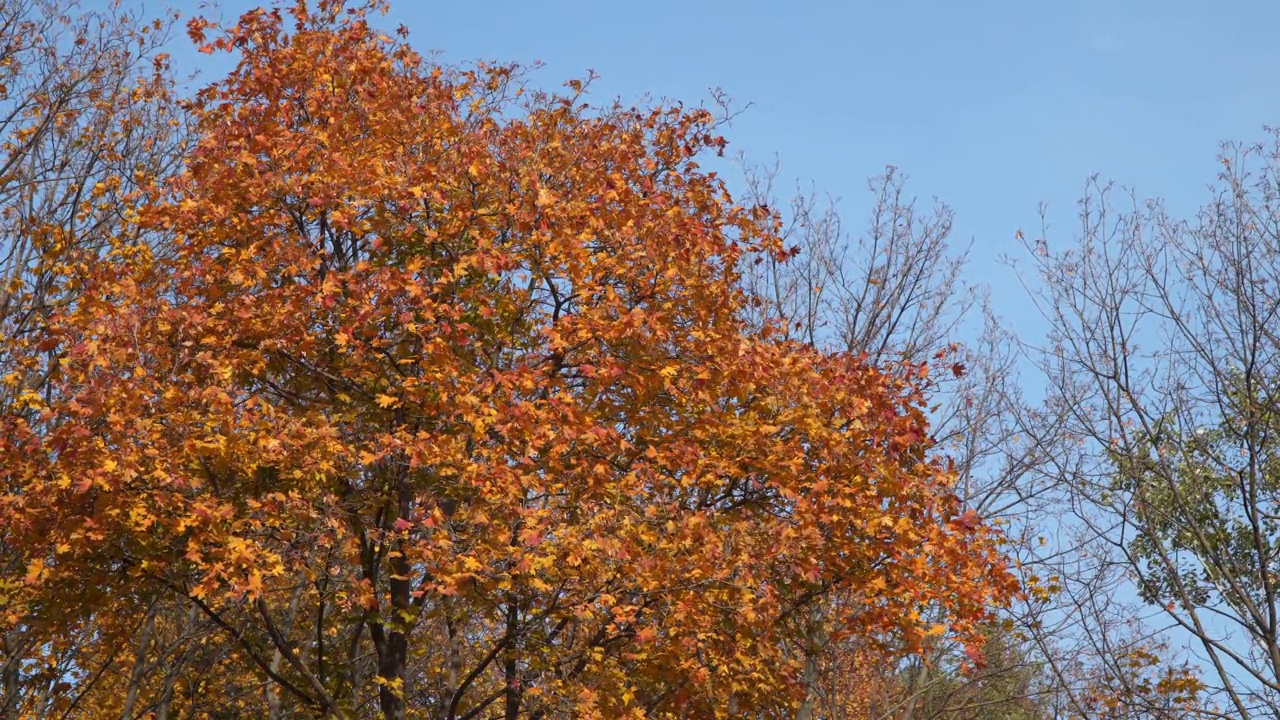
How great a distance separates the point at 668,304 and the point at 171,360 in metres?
4.26

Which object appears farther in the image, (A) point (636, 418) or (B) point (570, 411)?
(A) point (636, 418)

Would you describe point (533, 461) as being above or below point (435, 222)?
below

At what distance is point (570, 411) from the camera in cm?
873

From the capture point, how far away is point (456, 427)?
9.38m

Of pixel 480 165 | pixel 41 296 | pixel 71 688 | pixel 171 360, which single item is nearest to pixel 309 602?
pixel 71 688

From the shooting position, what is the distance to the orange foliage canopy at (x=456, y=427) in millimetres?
8273

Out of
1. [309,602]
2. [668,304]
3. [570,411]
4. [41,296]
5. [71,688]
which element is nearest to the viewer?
[570,411]

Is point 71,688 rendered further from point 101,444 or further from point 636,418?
point 636,418

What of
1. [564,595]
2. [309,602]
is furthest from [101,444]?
[309,602]

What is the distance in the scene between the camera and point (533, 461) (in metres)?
8.98

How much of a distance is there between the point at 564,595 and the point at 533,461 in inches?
46.1

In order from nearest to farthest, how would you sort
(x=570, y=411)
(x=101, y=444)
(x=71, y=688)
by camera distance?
(x=101, y=444)
(x=570, y=411)
(x=71, y=688)

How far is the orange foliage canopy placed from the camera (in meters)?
8.27

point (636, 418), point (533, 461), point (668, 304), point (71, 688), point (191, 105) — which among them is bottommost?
point (71, 688)
